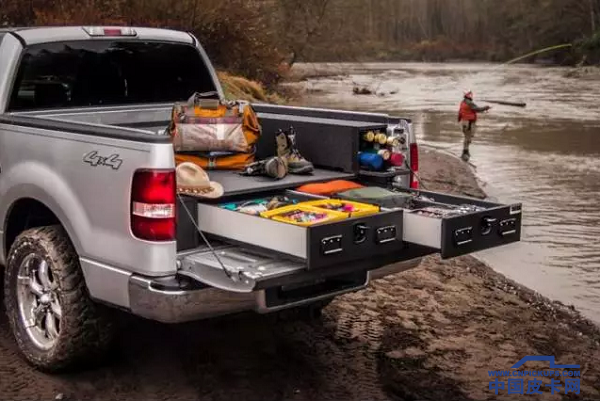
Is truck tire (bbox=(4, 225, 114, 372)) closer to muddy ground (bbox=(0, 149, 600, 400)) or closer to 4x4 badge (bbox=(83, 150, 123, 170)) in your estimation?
muddy ground (bbox=(0, 149, 600, 400))

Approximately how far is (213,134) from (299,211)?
1.18m

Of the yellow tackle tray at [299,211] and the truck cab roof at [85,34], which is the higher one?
the truck cab roof at [85,34]

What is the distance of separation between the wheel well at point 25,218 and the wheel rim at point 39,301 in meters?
0.27

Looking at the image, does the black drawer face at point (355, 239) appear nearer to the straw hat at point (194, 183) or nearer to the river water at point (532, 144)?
the straw hat at point (194, 183)

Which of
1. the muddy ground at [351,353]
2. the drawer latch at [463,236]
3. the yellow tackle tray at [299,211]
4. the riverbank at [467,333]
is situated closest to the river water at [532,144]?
the riverbank at [467,333]

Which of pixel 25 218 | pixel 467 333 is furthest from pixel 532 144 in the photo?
pixel 25 218

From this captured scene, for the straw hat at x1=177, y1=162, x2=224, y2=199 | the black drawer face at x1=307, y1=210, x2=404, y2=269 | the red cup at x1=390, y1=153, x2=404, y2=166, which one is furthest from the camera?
the red cup at x1=390, y1=153, x2=404, y2=166

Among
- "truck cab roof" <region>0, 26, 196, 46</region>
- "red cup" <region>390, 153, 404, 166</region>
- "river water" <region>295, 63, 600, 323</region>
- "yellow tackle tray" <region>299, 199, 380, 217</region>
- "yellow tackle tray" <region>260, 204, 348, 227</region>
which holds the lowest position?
"river water" <region>295, 63, 600, 323</region>

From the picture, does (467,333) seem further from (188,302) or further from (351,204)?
(188,302)

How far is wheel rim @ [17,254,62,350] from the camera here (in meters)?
4.84

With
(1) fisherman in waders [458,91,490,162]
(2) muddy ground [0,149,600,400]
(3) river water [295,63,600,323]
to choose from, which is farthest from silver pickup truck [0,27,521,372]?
(1) fisherman in waders [458,91,490,162]

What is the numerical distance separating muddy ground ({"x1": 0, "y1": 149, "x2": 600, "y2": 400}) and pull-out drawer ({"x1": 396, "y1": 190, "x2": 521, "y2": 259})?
94 cm

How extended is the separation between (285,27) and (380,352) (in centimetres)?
3987

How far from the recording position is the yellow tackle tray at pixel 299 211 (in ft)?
13.7
